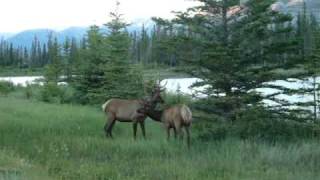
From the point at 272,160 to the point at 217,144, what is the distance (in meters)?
2.49

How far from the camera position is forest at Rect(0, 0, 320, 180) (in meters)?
11.4

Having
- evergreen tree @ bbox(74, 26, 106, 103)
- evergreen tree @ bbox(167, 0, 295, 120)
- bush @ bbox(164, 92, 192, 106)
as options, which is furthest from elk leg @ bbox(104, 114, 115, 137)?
evergreen tree @ bbox(74, 26, 106, 103)

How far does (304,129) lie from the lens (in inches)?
716

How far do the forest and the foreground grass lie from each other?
2 cm

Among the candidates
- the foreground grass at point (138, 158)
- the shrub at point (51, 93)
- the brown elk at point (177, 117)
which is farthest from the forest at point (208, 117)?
the shrub at point (51, 93)

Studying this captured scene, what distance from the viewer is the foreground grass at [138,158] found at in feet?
34.8

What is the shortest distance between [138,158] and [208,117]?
26.3 ft

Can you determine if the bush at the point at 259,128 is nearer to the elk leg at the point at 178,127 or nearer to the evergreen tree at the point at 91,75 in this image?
the elk leg at the point at 178,127

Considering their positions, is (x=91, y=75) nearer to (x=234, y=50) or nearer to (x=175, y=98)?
(x=175, y=98)

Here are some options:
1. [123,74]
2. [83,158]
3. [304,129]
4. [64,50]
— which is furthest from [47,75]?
[83,158]

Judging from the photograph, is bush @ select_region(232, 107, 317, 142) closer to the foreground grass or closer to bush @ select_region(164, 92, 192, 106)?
the foreground grass

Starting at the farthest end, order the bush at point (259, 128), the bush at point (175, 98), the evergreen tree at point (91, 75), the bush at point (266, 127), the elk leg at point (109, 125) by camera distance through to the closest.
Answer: the evergreen tree at point (91, 75), the bush at point (175, 98), the elk leg at point (109, 125), the bush at point (266, 127), the bush at point (259, 128)

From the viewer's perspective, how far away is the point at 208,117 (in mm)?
20484

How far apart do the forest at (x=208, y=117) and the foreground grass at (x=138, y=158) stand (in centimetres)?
2
